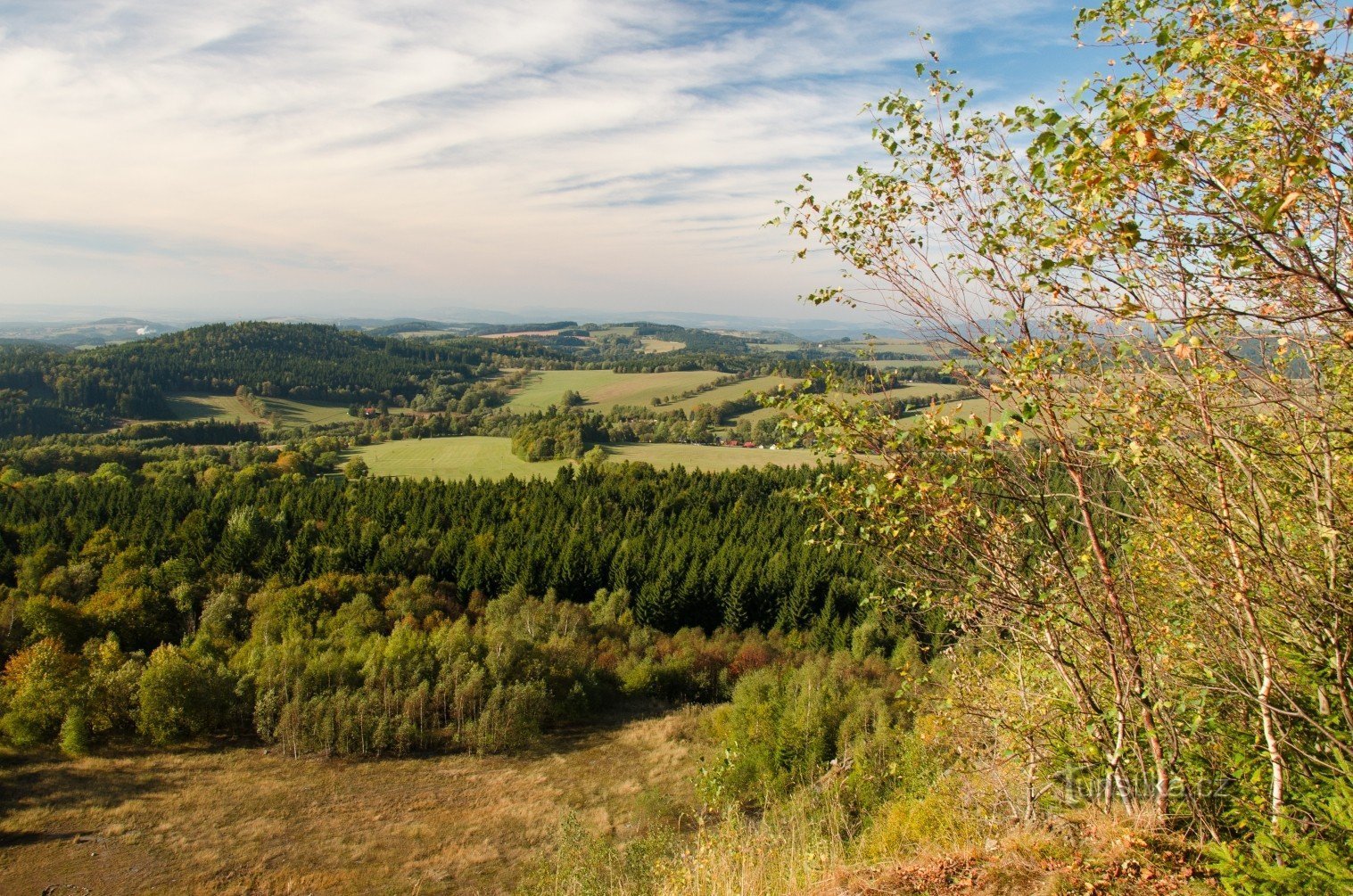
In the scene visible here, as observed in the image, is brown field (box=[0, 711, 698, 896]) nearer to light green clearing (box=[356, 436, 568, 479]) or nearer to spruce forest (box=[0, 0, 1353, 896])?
spruce forest (box=[0, 0, 1353, 896])

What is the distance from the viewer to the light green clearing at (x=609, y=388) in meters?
145

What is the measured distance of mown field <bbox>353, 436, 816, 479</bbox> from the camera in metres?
89.7

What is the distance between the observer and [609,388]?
15962 centimetres

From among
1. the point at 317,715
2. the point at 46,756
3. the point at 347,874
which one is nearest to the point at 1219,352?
the point at 347,874

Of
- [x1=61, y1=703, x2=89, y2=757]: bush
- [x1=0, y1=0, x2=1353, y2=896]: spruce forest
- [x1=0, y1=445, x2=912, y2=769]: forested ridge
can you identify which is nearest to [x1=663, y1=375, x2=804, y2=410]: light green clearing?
[x1=0, y1=0, x2=1353, y2=896]: spruce forest

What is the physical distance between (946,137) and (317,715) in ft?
136

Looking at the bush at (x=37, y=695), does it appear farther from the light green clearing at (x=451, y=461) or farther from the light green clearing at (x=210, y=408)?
the light green clearing at (x=210, y=408)

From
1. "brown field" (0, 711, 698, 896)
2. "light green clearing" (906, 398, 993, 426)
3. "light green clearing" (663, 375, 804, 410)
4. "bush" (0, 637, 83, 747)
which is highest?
"light green clearing" (906, 398, 993, 426)

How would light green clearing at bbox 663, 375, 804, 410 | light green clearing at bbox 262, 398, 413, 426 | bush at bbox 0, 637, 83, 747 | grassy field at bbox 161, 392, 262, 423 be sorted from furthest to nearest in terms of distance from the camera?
1. light green clearing at bbox 262, 398, 413, 426
2. grassy field at bbox 161, 392, 262, 423
3. light green clearing at bbox 663, 375, 804, 410
4. bush at bbox 0, 637, 83, 747

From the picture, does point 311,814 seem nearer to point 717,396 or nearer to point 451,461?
point 451,461

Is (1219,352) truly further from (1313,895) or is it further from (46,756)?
(46,756)

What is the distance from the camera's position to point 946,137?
649 cm

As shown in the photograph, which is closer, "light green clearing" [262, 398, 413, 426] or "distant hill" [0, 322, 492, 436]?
"distant hill" [0, 322, 492, 436]

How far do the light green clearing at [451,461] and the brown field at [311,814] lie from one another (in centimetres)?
5228
